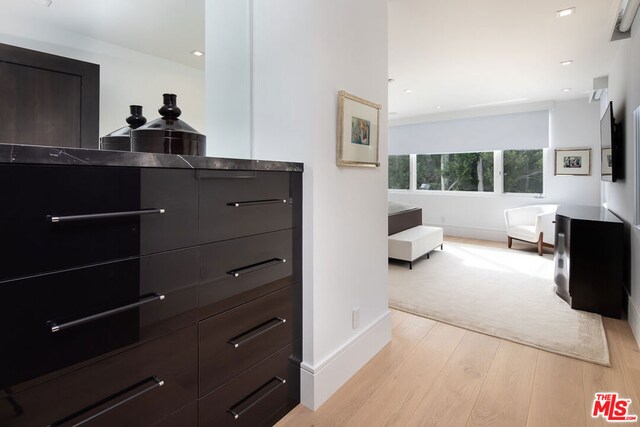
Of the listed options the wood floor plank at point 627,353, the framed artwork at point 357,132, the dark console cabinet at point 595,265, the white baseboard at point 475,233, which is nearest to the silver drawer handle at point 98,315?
the framed artwork at point 357,132

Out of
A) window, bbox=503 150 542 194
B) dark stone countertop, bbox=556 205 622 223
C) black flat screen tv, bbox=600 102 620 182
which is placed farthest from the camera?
window, bbox=503 150 542 194

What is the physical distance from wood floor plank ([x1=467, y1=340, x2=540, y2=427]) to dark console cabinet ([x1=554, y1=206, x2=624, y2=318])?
3.54 feet

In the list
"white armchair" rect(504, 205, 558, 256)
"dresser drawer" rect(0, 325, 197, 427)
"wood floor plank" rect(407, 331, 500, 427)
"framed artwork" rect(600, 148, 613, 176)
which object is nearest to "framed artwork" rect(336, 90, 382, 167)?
"dresser drawer" rect(0, 325, 197, 427)

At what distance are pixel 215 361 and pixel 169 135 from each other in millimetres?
893

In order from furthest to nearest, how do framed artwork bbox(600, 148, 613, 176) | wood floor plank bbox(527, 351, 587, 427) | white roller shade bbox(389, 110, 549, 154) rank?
white roller shade bbox(389, 110, 549, 154)
framed artwork bbox(600, 148, 613, 176)
wood floor plank bbox(527, 351, 587, 427)

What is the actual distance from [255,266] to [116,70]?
0.94 meters

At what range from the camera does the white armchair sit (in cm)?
495

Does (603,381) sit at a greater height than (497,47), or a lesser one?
lesser

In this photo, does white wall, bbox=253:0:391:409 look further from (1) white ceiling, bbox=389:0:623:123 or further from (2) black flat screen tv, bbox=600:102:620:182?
(2) black flat screen tv, bbox=600:102:620:182

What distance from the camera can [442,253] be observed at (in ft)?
16.9

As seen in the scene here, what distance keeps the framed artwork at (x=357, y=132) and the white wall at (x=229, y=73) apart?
0.50 metres

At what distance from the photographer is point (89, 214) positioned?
0.88m

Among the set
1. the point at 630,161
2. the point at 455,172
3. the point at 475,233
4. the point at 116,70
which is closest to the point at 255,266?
the point at 116,70

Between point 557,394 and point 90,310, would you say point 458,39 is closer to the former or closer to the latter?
point 557,394
